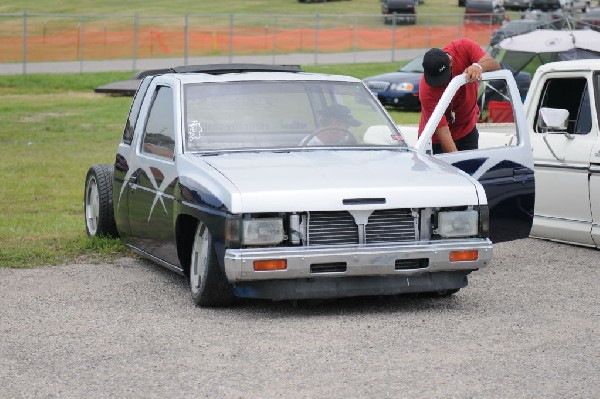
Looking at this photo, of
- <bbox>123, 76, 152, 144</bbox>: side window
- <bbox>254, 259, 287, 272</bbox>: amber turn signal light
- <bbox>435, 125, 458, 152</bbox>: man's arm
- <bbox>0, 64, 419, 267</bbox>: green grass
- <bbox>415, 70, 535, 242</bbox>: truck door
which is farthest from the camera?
<bbox>0, 64, 419, 267</bbox>: green grass

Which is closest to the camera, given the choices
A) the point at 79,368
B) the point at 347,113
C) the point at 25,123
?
the point at 79,368

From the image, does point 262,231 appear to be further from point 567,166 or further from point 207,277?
point 567,166

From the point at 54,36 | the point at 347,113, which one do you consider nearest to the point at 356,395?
the point at 347,113

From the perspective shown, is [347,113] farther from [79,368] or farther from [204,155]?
[79,368]

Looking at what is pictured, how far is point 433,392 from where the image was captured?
605 cm

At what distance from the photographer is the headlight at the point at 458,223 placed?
8070 mm

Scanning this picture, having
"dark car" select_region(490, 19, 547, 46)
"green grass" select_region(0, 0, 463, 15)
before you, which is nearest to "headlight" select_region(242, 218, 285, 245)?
"dark car" select_region(490, 19, 547, 46)

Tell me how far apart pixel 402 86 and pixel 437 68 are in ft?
63.6

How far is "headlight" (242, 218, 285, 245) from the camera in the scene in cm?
771

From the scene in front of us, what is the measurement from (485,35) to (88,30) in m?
15.1

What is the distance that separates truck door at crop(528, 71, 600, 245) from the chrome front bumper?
9.04 ft

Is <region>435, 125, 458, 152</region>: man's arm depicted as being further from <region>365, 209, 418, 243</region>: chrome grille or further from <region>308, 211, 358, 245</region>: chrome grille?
<region>308, 211, 358, 245</region>: chrome grille

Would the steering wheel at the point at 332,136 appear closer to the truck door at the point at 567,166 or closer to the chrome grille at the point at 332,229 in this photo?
the chrome grille at the point at 332,229

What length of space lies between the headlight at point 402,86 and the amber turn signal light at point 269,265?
21.5m
